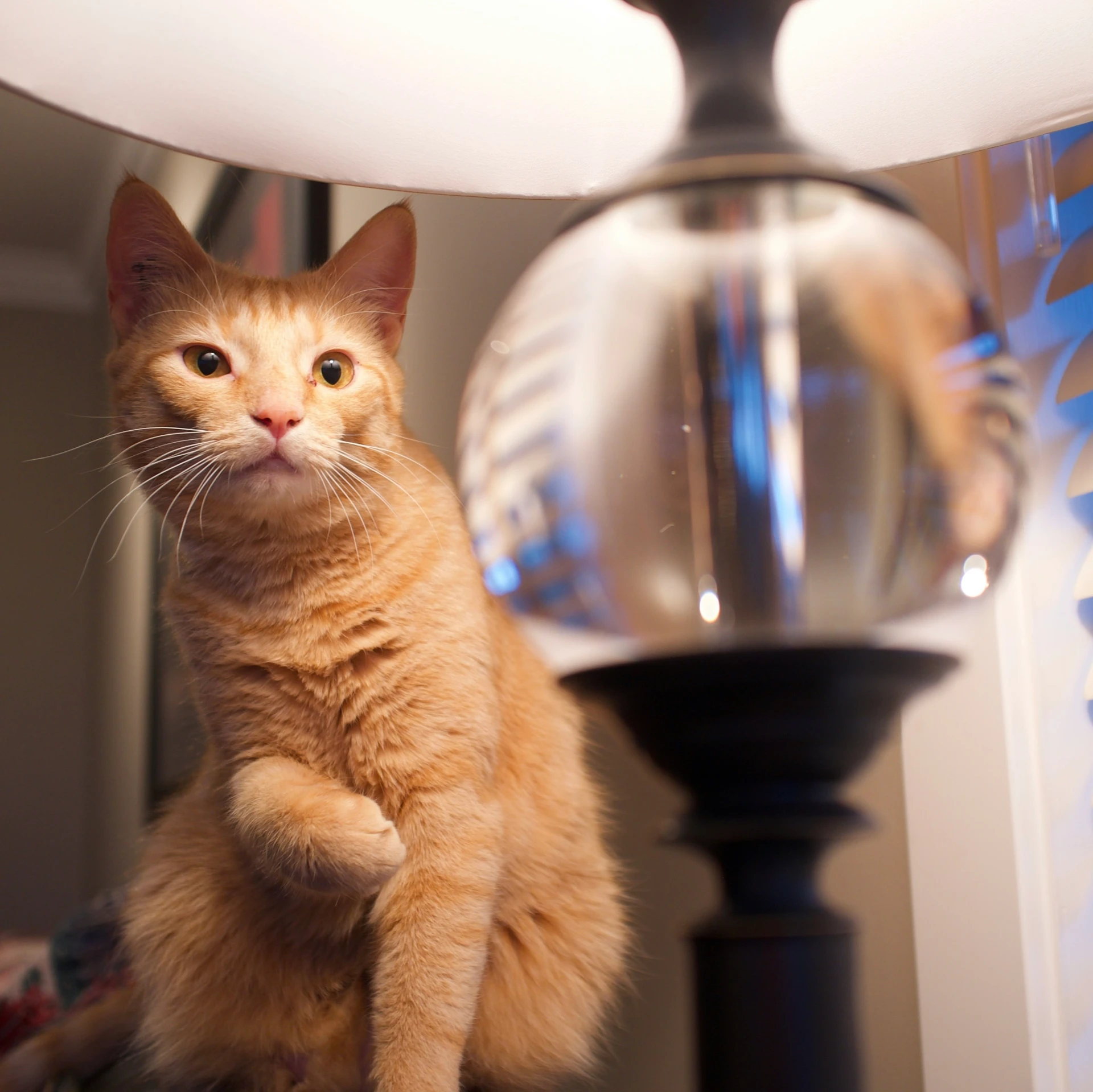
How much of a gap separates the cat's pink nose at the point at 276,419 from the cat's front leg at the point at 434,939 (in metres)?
0.30

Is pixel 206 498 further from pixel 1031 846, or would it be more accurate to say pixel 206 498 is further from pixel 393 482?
pixel 1031 846

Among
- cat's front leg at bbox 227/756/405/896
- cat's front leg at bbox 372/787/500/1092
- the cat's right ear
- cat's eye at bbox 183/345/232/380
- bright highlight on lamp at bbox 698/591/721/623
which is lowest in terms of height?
cat's front leg at bbox 372/787/500/1092

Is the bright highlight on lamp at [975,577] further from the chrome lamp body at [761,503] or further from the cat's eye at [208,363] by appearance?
the cat's eye at [208,363]

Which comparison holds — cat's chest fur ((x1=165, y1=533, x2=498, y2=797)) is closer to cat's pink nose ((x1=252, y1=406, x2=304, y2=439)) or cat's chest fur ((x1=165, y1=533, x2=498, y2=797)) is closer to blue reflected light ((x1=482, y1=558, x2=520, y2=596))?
cat's pink nose ((x1=252, y1=406, x2=304, y2=439))

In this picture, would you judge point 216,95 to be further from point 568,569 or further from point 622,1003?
point 622,1003

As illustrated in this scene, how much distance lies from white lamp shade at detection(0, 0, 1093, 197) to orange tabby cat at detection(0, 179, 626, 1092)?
19 cm

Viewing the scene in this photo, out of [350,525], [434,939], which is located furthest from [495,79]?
[434,939]

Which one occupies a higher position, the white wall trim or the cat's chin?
the cat's chin

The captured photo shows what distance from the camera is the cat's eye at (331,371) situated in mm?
837


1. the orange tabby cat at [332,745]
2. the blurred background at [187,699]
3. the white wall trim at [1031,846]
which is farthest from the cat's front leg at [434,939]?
the white wall trim at [1031,846]

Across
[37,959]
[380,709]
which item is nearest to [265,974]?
[380,709]

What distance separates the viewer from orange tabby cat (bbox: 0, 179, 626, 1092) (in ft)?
2.35

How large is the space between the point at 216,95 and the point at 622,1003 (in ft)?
3.23

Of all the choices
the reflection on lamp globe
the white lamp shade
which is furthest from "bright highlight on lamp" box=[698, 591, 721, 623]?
the white lamp shade
